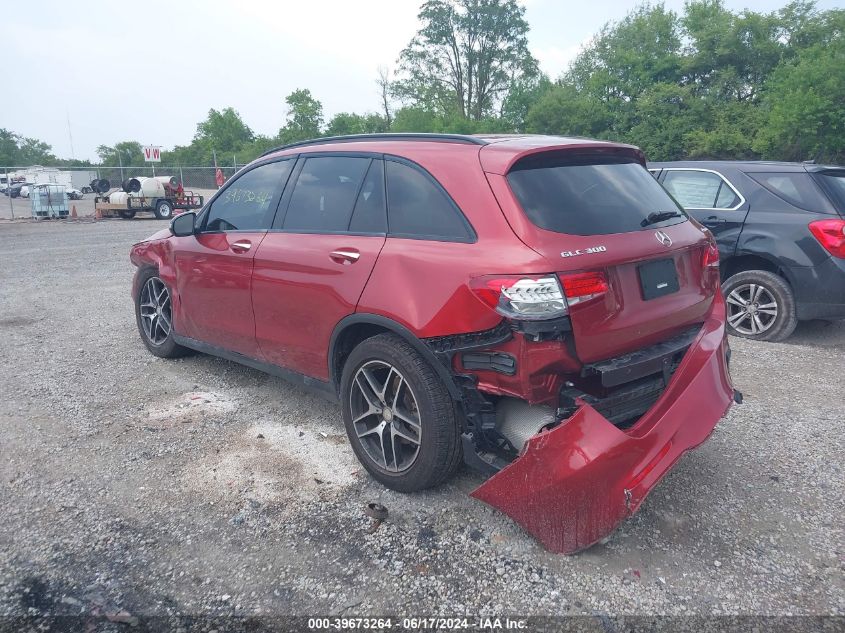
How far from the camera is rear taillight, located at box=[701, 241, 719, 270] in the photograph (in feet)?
10.9

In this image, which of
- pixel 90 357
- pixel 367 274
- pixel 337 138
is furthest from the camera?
pixel 90 357

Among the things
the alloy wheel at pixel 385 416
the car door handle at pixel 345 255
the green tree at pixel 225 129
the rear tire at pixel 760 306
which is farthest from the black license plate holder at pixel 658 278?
the green tree at pixel 225 129

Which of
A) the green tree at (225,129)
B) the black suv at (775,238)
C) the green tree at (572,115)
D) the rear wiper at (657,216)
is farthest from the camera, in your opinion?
the green tree at (225,129)

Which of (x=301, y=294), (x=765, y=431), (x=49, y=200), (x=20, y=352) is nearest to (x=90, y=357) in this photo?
(x=20, y=352)

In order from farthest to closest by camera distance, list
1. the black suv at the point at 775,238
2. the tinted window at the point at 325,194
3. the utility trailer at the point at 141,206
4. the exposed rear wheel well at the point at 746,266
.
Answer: the utility trailer at the point at 141,206
the exposed rear wheel well at the point at 746,266
the black suv at the point at 775,238
the tinted window at the point at 325,194

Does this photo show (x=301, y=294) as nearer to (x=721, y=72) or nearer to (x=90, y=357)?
(x=90, y=357)

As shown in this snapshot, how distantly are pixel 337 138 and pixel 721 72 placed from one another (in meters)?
32.0

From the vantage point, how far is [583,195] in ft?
9.79

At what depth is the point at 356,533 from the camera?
2.93 metres

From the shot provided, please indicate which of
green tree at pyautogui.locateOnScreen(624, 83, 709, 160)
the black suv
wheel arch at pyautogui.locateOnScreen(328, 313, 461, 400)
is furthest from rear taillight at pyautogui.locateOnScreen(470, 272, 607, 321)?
green tree at pyautogui.locateOnScreen(624, 83, 709, 160)

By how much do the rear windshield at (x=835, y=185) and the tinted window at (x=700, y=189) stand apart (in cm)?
74

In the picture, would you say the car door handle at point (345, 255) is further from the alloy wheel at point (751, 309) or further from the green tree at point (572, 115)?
the green tree at point (572, 115)

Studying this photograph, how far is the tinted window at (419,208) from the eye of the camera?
9.68ft

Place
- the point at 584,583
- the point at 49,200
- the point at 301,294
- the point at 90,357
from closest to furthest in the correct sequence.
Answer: the point at 584,583, the point at 301,294, the point at 90,357, the point at 49,200
